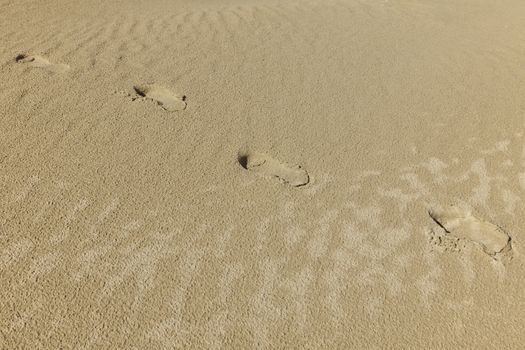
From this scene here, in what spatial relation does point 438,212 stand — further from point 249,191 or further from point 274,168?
point 249,191

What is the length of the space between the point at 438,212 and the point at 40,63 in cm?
309

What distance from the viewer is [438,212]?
2619 mm

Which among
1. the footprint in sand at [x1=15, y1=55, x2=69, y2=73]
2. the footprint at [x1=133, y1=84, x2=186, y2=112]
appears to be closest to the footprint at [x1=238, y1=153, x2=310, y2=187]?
the footprint at [x1=133, y1=84, x2=186, y2=112]

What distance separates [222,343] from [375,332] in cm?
68

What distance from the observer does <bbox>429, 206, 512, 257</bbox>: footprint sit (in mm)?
2438

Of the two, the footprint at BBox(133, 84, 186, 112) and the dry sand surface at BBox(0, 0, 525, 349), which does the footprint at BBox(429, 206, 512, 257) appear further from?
the footprint at BBox(133, 84, 186, 112)

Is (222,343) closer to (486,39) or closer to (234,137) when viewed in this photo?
(234,137)

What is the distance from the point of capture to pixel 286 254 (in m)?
2.29

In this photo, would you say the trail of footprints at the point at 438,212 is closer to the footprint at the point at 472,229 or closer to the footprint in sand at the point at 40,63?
the footprint at the point at 472,229

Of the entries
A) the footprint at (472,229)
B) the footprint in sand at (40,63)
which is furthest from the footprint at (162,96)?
the footprint at (472,229)

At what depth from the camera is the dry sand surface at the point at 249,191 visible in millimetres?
1991

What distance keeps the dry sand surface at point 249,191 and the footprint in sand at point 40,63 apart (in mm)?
22

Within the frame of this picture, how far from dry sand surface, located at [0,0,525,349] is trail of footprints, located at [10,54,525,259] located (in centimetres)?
1

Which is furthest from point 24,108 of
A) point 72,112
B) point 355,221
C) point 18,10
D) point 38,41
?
point 355,221
